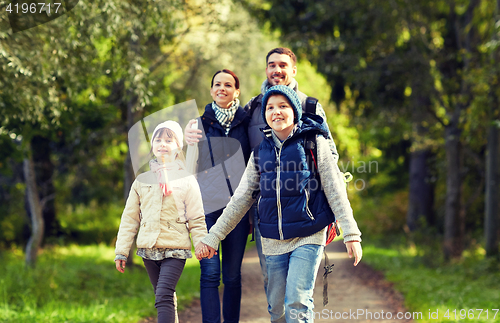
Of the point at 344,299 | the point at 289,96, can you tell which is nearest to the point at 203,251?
the point at 289,96

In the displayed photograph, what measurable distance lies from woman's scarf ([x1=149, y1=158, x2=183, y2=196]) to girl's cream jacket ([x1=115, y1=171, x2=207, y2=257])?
0.11 ft

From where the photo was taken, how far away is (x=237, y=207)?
149 inches

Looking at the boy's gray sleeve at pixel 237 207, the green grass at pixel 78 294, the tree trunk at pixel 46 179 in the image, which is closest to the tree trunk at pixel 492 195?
the green grass at pixel 78 294

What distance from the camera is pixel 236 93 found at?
4344 millimetres

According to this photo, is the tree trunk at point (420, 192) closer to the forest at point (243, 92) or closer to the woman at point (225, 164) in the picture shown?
the forest at point (243, 92)

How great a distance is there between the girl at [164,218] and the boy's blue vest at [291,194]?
64cm

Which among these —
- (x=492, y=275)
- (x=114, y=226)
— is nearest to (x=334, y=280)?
(x=492, y=275)

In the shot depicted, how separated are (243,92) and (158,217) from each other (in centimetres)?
1249

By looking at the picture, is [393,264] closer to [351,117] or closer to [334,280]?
[334,280]

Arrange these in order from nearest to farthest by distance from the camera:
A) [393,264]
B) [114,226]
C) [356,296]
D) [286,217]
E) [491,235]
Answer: [286,217] → [356,296] → [491,235] → [393,264] → [114,226]

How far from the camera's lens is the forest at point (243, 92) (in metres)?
5.63

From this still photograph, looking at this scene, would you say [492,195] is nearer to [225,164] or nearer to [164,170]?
[225,164]

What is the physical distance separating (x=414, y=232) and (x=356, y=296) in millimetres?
5821

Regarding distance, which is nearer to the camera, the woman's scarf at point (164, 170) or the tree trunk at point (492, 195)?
the woman's scarf at point (164, 170)
